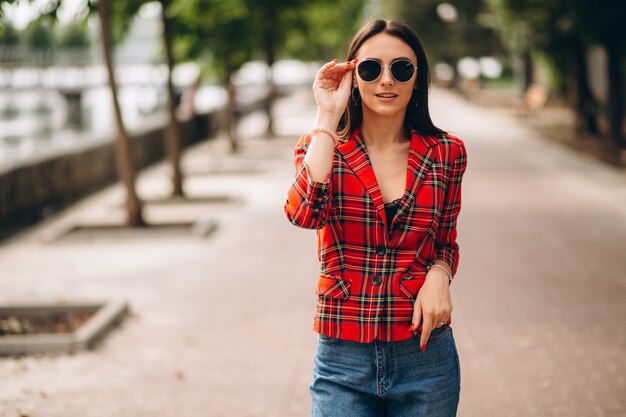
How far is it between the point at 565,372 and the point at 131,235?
21.3ft

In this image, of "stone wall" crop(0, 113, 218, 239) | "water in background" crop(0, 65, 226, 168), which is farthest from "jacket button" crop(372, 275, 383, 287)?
"water in background" crop(0, 65, 226, 168)

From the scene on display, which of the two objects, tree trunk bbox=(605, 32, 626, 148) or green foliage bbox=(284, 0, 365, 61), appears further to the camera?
green foliage bbox=(284, 0, 365, 61)

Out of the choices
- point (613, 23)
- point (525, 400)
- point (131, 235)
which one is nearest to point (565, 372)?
point (525, 400)

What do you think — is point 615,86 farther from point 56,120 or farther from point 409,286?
point 56,120

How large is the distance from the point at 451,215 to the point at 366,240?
0.99 ft

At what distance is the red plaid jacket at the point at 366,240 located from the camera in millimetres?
2443

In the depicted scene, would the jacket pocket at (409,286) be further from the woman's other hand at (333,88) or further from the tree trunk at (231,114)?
the tree trunk at (231,114)

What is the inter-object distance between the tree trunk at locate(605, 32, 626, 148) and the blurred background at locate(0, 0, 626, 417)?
0.12 ft

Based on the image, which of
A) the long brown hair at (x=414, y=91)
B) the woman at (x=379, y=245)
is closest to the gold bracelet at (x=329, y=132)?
the woman at (x=379, y=245)

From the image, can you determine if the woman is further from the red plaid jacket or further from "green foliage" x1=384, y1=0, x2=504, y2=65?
"green foliage" x1=384, y1=0, x2=504, y2=65

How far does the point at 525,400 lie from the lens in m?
5.16

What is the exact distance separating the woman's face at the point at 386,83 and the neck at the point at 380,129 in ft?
0.11

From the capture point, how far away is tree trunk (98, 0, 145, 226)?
10.6 m

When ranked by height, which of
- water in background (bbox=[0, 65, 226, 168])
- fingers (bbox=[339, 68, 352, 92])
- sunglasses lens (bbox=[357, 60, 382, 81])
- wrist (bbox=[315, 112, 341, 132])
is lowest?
water in background (bbox=[0, 65, 226, 168])
